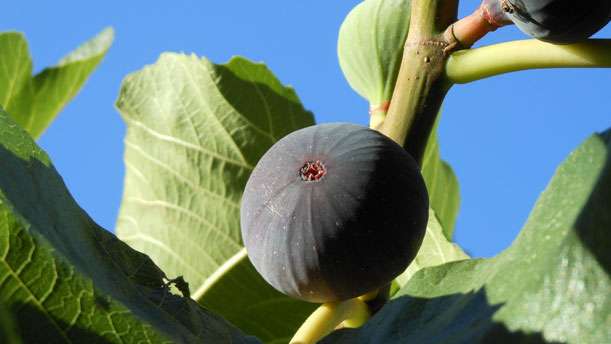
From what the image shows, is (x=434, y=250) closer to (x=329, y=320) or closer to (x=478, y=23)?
(x=329, y=320)

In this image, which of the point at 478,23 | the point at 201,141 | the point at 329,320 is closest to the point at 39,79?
the point at 201,141

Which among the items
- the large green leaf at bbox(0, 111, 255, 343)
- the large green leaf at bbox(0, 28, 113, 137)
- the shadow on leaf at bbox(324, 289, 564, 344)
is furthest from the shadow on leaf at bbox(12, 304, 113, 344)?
the large green leaf at bbox(0, 28, 113, 137)

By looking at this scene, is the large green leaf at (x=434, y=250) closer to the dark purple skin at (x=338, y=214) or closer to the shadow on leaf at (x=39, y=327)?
the dark purple skin at (x=338, y=214)

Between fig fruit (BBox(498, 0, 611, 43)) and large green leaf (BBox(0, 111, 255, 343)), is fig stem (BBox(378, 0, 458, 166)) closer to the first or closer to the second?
fig fruit (BBox(498, 0, 611, 43))

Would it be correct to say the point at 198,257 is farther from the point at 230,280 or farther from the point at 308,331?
the point at 308,331

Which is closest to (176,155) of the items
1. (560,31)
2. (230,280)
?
(230,280)

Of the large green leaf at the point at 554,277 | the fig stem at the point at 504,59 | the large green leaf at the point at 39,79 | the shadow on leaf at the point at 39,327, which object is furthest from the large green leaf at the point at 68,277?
the large green leaf at the point at 39,79

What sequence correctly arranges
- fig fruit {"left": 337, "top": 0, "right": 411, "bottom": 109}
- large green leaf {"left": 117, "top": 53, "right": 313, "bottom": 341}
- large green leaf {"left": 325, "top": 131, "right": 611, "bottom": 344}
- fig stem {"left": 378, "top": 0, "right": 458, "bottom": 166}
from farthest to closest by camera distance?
large green leaf {"left": 117, "top": 53, "right": 313, "bottom": 341} < fig fruit {"left": 337, "top": 0, "right": 411, "bottom": 109} < fig stem {"left": 378, "top": 0, "right": 458, "bottom": 166} < large green leaf {"left": 325, "top": 131, "right": 611, "bottom": 344}
